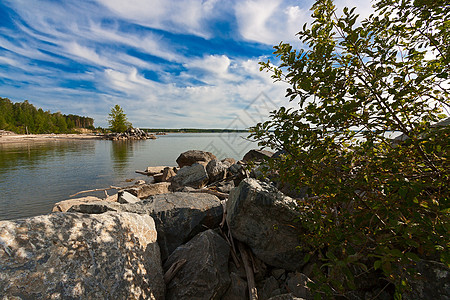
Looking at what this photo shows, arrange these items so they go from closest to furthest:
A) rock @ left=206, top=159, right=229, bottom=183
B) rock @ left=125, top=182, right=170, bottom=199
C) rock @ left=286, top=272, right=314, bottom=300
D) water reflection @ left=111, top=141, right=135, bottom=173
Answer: rock @ left=286, top=272, right=314, bottom=300 < rock @ left=125, top=182, right=170, bottom=199 < rock @ left=206, top=159, right=229, bottom=183 < water reflection @ left=111, top=141, right=135, bottom=173

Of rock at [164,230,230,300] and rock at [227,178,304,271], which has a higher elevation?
rock at [227,178,304,271]

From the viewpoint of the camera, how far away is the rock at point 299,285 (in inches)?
112

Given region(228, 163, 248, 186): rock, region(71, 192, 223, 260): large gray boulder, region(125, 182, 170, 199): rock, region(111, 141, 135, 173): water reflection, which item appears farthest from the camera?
region(111, 141, 135, 173): water reflection

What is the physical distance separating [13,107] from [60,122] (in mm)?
19552

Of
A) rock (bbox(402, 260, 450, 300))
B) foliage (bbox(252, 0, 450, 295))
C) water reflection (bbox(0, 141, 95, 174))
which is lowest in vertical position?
water reflection (bbox(0, 141, 95, 174))

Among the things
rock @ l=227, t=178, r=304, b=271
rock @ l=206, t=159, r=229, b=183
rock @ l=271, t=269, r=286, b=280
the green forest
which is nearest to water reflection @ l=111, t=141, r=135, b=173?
rock @ l=206, t=159, r=229, b=183

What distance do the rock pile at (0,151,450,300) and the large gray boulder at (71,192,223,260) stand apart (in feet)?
0.06

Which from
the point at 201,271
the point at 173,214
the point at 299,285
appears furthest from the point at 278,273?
the point at 173,214

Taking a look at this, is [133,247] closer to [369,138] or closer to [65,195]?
[369,138]

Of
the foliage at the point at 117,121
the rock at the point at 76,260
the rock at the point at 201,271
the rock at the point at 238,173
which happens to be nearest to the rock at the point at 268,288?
the rock at the point at 201,271

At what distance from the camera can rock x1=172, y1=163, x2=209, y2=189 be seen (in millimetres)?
8992

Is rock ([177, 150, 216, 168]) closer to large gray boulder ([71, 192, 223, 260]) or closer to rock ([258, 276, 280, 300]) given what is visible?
large gray boulder ([71, 192, 223, 260])

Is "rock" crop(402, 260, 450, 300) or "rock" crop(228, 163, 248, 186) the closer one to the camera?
"rock" crop(402, 260, 450, 300)

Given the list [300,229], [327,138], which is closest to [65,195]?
[300,229]
